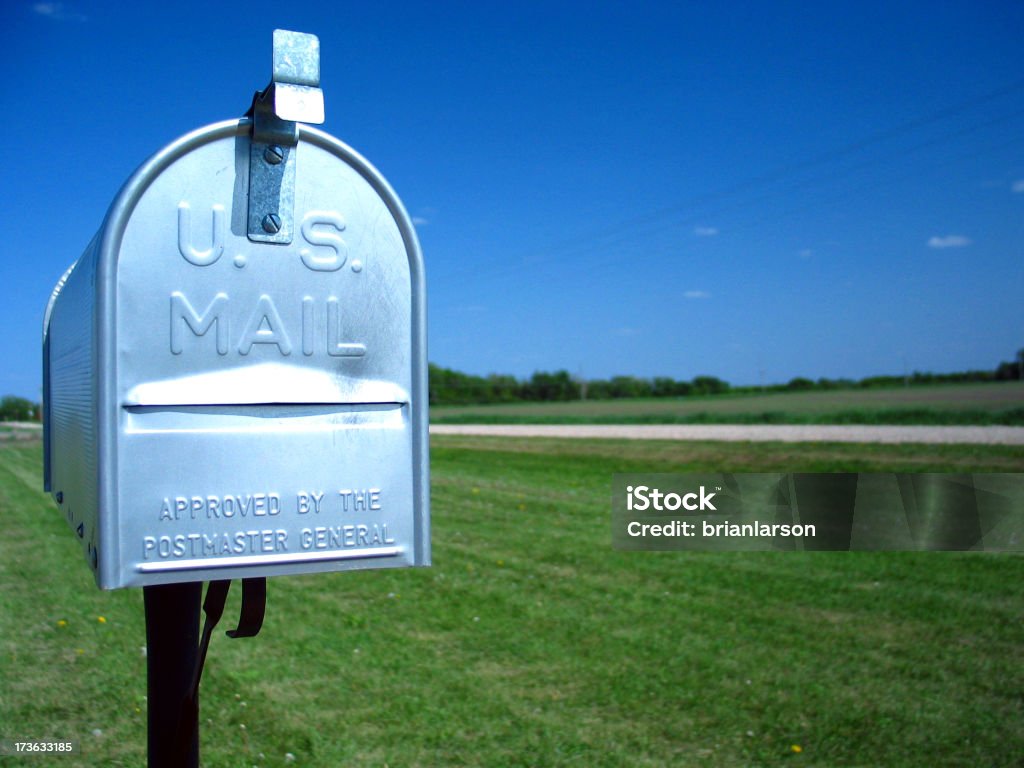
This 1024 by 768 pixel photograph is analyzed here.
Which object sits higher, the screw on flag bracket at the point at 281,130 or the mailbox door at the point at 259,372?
the screw on flag bracket at the point at 281,130

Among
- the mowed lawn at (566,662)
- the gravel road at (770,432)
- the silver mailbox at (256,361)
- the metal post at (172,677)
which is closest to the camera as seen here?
the silver mailbox at (256,361)

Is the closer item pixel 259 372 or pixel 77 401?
pixel 259 372

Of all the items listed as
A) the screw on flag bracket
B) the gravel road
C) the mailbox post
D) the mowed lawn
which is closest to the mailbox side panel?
the mailbox post

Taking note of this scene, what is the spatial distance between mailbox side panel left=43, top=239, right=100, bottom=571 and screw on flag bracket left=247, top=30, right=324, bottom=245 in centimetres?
32

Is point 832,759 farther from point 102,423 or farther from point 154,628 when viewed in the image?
point 102,423

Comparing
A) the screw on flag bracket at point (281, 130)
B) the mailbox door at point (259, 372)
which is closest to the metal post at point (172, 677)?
the mailbox door at point (259, 372)

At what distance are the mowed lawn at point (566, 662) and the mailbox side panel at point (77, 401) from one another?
72.5 inches

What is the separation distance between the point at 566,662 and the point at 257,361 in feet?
11.9

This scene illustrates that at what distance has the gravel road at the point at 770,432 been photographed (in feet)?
49.1

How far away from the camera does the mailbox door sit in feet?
5.57

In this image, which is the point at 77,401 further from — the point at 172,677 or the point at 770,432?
the point at 770,432

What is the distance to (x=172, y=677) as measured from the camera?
2283 millimetres

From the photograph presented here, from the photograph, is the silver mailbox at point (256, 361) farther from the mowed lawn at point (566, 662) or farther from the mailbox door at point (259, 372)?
the mowed lawn at point (566, 662)

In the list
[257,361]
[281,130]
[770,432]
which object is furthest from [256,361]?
[770,432]
